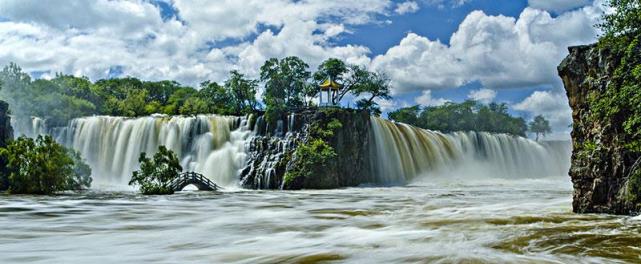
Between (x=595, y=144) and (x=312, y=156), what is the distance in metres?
23.9

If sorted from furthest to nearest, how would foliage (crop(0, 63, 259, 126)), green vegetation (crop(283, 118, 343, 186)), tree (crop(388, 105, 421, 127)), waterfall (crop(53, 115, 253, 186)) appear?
tree (crop(388, 105, 421, 127))
foliage (crop(0, 63, 259, 126))
waterfall (crop(53, 115, 253, 186))
green vegetation (crop(283, 118, 343, 186))

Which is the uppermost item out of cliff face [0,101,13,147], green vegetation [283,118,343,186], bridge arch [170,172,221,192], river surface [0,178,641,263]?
cliff face [0,101,13,147]

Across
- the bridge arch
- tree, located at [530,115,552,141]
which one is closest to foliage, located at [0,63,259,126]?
the bridge arch

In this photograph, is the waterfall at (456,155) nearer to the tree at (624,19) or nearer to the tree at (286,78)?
the tree at (286,78)

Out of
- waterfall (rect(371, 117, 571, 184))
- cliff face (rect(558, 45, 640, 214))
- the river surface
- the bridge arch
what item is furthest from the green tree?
cliff face (rect(558, 45, 640, 214))

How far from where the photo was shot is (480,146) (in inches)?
2105

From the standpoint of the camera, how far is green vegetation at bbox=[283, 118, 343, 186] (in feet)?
117

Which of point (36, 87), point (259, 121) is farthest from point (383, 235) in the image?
point (36, 87)

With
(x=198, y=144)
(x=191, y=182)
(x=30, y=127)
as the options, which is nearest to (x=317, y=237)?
(x=191, y=182)

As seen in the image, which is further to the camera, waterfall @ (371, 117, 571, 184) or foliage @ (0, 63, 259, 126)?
foliage @ (0, 63, 259, 126)

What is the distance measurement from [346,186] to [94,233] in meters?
28.1

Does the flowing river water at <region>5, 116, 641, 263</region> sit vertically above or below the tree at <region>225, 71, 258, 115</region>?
below

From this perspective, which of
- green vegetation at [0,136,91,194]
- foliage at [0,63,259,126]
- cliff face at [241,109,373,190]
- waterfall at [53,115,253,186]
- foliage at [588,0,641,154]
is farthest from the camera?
foliage at [0,63,259,126]

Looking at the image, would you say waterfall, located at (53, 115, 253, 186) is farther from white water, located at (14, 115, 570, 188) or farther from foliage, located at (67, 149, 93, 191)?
foliage, located at (67, 149, 93, 191)
